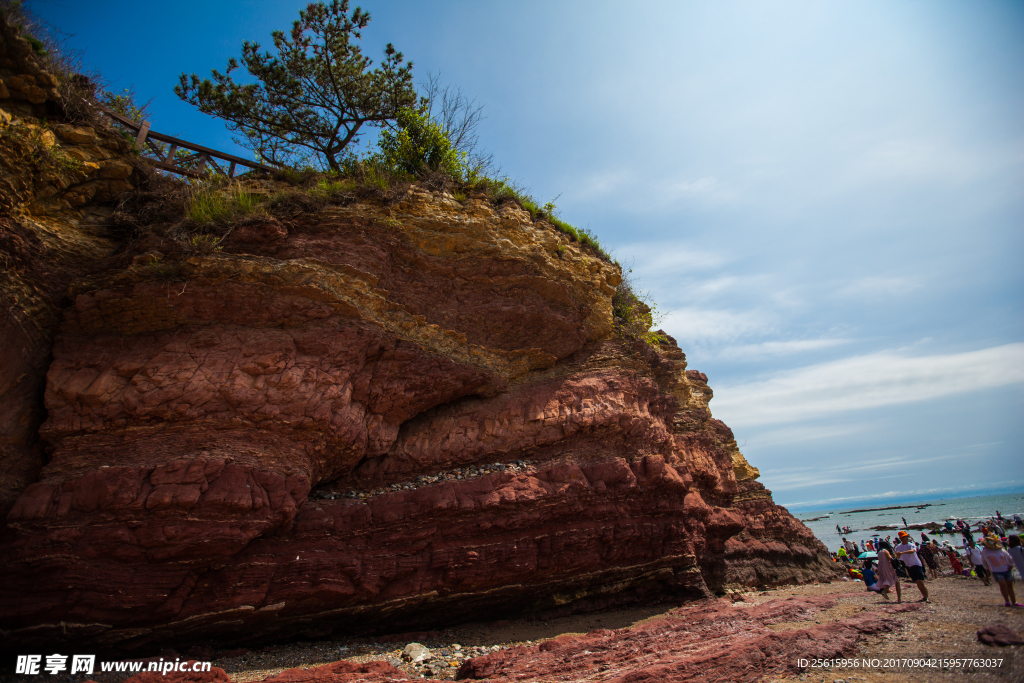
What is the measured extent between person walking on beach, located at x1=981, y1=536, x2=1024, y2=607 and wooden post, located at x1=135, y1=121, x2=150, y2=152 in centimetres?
1959

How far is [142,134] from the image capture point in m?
9.88

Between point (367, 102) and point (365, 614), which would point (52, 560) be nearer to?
point (365, 614)

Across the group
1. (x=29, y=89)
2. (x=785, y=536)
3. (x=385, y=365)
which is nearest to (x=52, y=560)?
(x=385, y=365)

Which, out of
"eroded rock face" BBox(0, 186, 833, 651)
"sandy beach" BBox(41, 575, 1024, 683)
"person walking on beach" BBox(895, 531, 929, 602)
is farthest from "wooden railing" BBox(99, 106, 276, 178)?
"person walking on beach" BBox(895, 531, 929, 602)

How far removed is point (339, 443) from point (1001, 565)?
13.5 metres

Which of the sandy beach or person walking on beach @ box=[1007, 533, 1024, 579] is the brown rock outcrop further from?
person walking on beach @ box=[1007, 533, 1024, 579]

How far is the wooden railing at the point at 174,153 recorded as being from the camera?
9.68 metres

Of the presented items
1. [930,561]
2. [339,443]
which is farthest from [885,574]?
[339,443]

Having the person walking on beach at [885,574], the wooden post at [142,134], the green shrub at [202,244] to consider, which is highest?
the wooden post at [142,134]

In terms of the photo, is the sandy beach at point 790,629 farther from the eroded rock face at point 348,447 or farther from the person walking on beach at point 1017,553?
the person walking on beach at point 1017,553

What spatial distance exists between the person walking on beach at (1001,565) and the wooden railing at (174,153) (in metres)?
17.6

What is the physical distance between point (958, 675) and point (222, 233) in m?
13.3

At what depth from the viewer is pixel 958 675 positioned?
220 inches

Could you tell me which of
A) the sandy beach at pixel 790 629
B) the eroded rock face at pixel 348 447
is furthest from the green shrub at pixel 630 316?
the sandy beach at pixel 790 629
